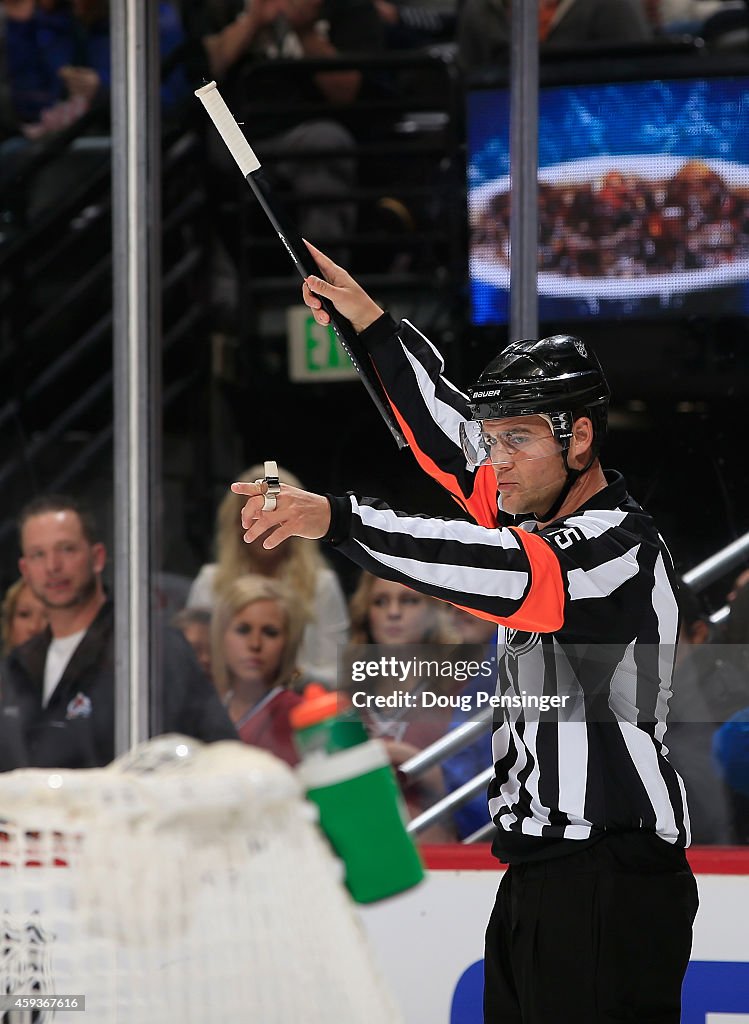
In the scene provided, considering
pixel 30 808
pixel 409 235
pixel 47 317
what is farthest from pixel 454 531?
pixel 47 317

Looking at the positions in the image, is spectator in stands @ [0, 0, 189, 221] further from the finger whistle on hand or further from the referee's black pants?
the referee's black pants

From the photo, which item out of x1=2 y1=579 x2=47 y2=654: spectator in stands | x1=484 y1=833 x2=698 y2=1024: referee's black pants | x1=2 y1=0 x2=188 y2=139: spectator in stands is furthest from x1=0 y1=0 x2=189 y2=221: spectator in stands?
x1=484 y1=833 x2=698 y2=1024: referee's black pants

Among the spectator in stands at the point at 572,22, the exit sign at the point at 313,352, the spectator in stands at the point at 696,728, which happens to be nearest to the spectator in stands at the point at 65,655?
the exit sign at the point at 313,352

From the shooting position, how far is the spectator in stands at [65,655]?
3107 millimetres

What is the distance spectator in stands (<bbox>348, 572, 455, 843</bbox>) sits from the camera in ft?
9.37

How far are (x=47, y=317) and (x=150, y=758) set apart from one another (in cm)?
215

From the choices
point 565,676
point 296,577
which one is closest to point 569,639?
point 565,676

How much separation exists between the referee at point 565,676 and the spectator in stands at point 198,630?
118 centimetres

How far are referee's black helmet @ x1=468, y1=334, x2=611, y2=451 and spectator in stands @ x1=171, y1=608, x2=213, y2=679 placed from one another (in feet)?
4.09

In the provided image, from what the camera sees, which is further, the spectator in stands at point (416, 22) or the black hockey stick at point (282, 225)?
the spectator in stands at point (416, 22)

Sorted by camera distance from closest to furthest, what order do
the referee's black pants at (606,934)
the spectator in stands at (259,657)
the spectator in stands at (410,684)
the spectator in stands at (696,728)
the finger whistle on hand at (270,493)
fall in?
the finger whistle on hand at (270,493)
the referee's black pants at (606,934)
the spectator in stands at (696,728)
the spectator in stands at (410,684)
the spectator in stands at (259,657)

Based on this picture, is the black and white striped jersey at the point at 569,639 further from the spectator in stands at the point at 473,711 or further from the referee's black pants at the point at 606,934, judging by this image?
the spectator in stands at the point at 473,711

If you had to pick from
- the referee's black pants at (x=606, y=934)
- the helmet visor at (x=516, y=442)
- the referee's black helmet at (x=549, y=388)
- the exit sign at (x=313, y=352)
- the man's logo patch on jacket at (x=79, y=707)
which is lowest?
the referee's black pants at (x=606, y=934)

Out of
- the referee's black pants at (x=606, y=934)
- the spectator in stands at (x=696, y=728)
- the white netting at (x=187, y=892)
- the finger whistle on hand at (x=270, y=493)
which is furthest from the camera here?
the spectator in stands at (x=696, y=728)
